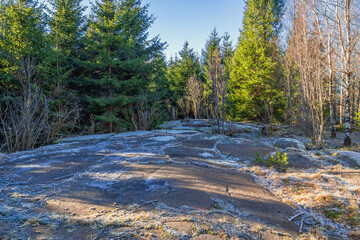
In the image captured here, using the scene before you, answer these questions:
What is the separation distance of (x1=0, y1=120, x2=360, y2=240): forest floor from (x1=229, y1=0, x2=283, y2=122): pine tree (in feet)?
29.2

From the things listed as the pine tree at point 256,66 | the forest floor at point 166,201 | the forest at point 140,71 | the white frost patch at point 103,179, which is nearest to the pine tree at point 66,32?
the forest at point 140,71

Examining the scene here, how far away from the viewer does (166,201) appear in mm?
1681

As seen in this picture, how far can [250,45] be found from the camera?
11.6 metres

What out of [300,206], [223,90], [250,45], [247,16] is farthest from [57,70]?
[247,16]

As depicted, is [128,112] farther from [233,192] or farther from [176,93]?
[233,192]

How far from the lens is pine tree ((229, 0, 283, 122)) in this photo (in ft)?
36.4

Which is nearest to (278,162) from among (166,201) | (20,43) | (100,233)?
(166,201)

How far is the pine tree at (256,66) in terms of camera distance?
11091mm

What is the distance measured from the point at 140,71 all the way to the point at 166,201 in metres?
9.04

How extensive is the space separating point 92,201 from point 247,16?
14.1m

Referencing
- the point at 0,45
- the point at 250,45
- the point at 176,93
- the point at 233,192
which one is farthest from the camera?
the point at 176,93

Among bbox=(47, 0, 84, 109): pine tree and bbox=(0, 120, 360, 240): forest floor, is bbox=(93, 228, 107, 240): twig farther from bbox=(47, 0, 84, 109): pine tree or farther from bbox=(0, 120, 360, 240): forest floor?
bbox=(47, 0, 84, 109): pine tree

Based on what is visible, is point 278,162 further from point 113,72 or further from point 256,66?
point 256,66

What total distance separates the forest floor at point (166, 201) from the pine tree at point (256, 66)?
891cm
